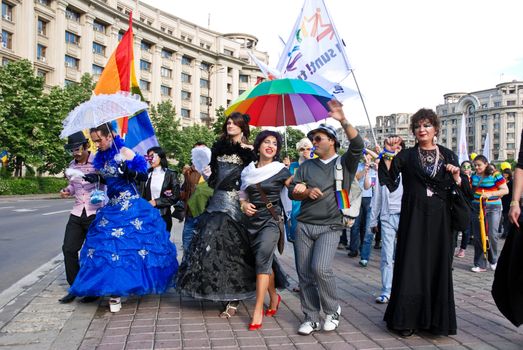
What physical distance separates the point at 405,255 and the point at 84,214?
3.60 m

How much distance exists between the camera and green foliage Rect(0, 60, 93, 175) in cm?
3278

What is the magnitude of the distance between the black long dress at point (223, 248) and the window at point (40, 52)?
157ft

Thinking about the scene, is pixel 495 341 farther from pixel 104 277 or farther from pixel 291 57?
pixel 291 57

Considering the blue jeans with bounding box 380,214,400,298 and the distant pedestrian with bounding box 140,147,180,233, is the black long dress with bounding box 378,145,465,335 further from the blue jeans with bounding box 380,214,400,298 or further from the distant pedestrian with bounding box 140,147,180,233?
the distant pedestrian with bounding box 140,147,180,233

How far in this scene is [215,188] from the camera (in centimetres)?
520

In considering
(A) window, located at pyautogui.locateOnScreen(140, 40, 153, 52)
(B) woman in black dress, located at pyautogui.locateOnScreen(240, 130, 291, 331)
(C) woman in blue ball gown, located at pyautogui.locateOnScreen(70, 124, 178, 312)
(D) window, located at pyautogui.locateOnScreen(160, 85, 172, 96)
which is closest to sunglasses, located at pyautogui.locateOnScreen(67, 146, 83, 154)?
(C) woman in blue ball gown, located at pyautogui.locateOnScreen(70, 124, 178, 312)

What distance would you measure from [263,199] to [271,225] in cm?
30

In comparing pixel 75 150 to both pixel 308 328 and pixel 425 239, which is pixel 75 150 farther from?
pixel 425 239

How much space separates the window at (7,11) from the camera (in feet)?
135

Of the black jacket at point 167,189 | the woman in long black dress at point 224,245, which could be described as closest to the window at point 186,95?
the black jacket at point 167,189

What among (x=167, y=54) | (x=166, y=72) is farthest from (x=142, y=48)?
(x=166, y=72)

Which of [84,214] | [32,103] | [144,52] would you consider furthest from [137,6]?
[84,214]

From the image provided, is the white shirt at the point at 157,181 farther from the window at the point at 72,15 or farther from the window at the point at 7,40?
the window at the point at 72,15

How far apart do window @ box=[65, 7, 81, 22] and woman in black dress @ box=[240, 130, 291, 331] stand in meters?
52.9
